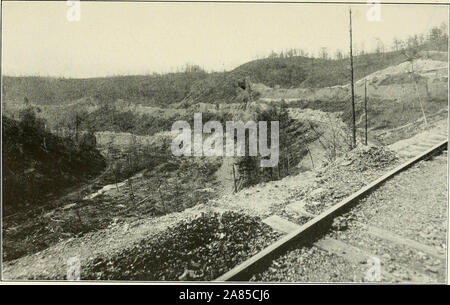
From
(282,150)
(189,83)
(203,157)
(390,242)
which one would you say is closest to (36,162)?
(203,157)

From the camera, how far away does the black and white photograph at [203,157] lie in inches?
174

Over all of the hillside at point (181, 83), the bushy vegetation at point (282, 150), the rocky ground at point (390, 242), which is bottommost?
the rocky ground at point (390, 242)

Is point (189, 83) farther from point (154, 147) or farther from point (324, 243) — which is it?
point (324, 243)

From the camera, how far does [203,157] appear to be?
925cm

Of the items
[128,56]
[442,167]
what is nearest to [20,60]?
[128,56]

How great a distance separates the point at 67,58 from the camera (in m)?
6.20

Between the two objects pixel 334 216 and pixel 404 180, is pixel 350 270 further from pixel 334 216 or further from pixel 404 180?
pixel 404 180

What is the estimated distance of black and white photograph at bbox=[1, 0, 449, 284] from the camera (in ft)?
14.5

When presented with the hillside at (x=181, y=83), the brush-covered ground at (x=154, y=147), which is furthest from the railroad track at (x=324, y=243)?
the hillside at (x=181, y=83)

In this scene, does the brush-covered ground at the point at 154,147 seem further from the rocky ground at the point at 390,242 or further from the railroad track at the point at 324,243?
the rocky ground at the point at 390,242

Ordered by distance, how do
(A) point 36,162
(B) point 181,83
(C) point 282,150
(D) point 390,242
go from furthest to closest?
1. (B) point 181,83
2. (C) point 282,150
3. (A) point 36,162
4. (D) point 390,242

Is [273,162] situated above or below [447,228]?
above

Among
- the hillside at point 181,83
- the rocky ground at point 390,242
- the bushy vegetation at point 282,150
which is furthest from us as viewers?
the bushy vegetation at point 282,150

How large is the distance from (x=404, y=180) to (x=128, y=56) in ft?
20.6
